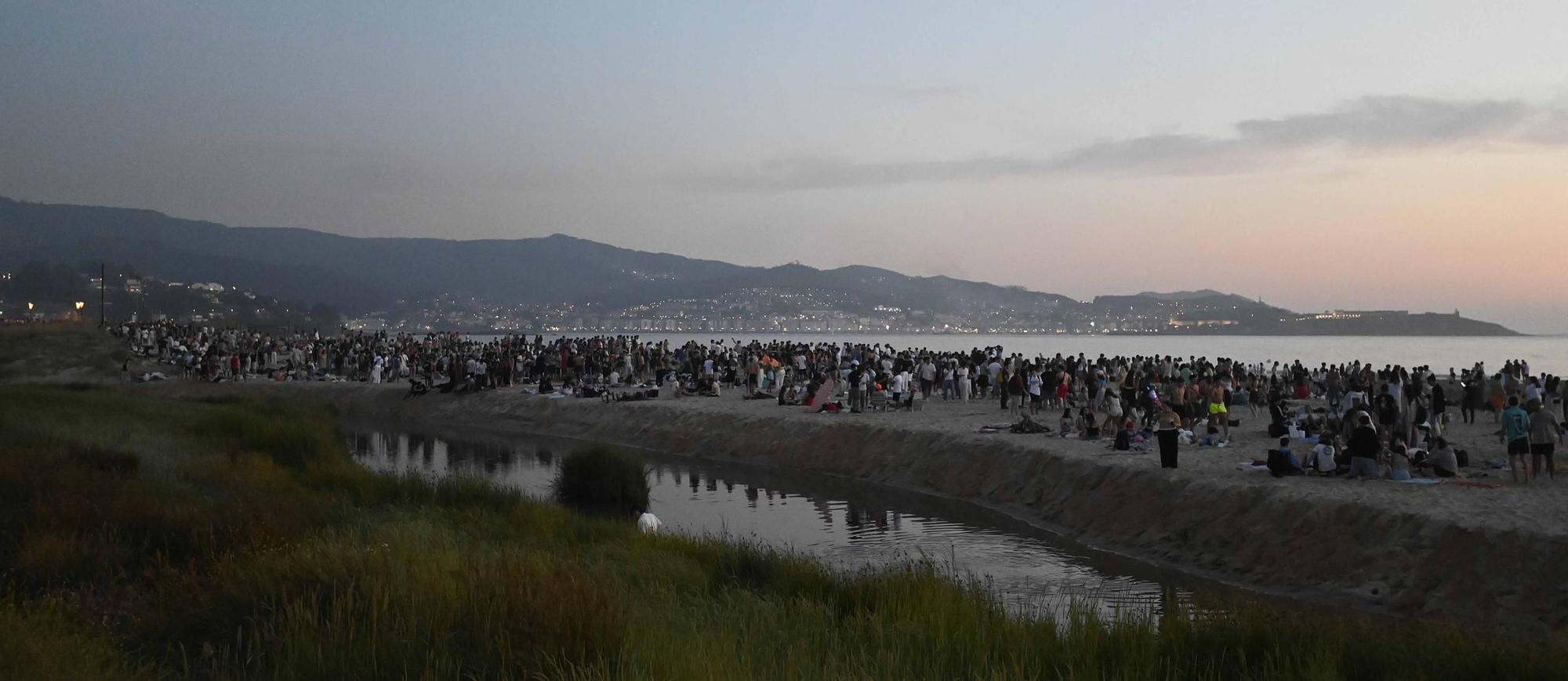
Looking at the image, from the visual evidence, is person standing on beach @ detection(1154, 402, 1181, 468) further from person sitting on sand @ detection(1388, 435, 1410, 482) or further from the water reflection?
person sitting on sand @ detection(1388, 435, 1410, 482)

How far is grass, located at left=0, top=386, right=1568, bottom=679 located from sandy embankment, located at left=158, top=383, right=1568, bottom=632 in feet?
13.1

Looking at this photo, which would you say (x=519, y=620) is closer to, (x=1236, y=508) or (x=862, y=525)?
(x=1236, y=508)

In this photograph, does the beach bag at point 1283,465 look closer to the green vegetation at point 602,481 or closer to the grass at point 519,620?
the grass at point 519,620

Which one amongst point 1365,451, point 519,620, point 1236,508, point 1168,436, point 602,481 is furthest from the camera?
point 602,481

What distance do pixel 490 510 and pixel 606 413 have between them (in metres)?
22.8

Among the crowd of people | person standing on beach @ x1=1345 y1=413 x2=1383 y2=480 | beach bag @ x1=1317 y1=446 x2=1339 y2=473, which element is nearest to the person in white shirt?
the crowd of people

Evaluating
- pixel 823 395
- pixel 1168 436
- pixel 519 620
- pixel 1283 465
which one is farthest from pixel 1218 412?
pixel 519 620

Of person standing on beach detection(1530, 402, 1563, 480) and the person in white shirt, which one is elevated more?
person standing on beach detection(1530, 402, 1563, 480)

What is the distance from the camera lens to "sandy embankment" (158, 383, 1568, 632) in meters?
13.4

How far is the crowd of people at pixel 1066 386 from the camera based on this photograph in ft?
62.6

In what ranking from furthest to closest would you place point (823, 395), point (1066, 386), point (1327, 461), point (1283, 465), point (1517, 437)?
point (823, 395) → point (1066, 386) → point (1283, 465) → point (1327, 461) → point (1517, 437)

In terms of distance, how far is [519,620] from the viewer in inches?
306

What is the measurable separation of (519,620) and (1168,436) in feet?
49.5

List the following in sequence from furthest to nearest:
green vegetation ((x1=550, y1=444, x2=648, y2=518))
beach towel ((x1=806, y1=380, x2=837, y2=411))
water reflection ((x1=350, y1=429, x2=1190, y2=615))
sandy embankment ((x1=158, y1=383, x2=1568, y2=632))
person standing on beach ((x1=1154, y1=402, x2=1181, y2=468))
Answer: beach towel ((x1=806, y1=380, x2=837, y2=411))
green vegetation ((x1=550, y1=444, x2=648, y2=518))
person standing on beach ((x1=1154, y1=402, x2=1181, y2=468))
water reflection ((x1=350, y1=429, x2=1190, y2=615))
sandy embankment ((x1=158, y1=383, x2=1568, y2=632))
